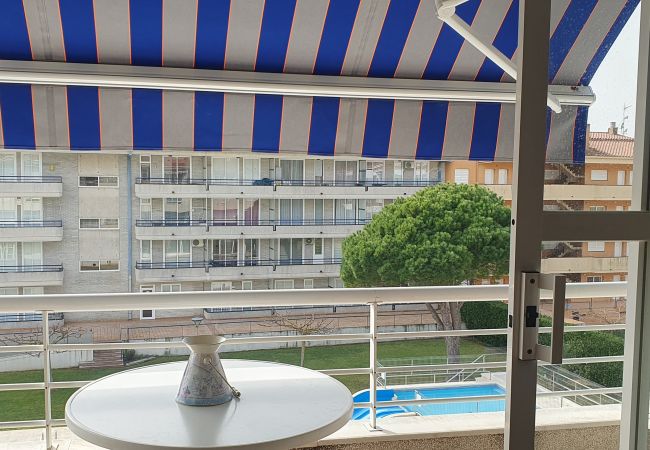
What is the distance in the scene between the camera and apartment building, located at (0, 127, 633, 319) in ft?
53.3

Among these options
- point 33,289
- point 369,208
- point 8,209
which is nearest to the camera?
point 8,209

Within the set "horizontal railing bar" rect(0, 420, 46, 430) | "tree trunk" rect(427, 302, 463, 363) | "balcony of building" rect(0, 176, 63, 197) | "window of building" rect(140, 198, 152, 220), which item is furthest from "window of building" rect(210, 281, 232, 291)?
"horizontal railing bar" rect(0, 420, 46, 430)

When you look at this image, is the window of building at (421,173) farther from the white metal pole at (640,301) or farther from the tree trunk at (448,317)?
the white metal pole at (640,301)

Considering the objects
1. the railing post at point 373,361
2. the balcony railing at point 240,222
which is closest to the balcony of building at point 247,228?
the balcony railing at point 240,222

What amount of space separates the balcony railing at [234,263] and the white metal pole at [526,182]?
624 inches

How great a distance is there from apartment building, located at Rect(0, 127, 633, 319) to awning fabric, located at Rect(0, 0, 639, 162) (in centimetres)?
1344

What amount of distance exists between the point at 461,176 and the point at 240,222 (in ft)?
19.0

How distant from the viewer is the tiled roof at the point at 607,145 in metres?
1.10

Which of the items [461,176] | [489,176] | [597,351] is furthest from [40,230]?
[597,351]

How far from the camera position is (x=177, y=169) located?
16656 millimetres

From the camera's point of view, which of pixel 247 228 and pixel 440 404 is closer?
pixel 440 404

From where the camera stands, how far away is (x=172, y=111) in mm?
2664

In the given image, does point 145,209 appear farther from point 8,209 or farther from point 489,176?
point 489,176

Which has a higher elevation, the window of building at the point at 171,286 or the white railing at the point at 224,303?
the white railing at the point at 224,303
